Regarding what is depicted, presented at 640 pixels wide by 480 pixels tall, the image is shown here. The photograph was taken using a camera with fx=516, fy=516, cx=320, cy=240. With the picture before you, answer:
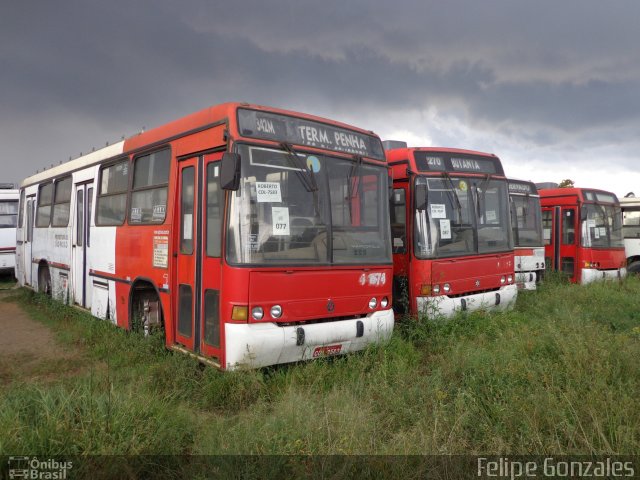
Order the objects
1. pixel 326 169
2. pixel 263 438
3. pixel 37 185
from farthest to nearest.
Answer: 1. pixel 37 185
2. pixel 326 169
3. pixel 263 438

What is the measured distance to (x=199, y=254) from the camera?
5.82 m

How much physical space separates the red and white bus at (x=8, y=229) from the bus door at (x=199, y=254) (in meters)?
14.5

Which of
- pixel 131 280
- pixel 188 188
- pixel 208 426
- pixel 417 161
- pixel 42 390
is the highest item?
pixel 417 161

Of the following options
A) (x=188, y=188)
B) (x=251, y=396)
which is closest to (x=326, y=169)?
(x=188, y=188)

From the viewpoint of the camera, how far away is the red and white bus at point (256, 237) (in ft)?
17.0

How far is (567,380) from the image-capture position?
462 cm

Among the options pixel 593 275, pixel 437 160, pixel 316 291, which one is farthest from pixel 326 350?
pixel 593 275

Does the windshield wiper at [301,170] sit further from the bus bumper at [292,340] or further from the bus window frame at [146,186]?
the bus window frame at [146,186]

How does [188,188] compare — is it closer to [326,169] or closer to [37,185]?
[326,169]

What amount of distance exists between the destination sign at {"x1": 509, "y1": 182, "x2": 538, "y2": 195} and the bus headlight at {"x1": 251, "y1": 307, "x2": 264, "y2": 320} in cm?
991

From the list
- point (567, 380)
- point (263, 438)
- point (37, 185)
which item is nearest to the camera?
point (263, 438)

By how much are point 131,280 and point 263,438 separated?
14.0ft

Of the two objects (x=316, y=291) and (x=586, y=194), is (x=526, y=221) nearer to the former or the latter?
(x=586, y=194)

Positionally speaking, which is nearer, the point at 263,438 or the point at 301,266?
the point at 263,438
